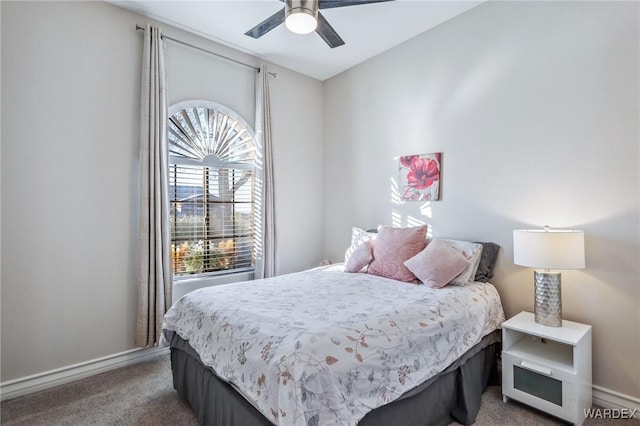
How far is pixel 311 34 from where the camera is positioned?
312cm

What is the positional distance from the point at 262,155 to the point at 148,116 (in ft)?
3.84

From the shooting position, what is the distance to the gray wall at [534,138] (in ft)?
6.61

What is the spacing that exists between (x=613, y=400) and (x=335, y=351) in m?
1.99

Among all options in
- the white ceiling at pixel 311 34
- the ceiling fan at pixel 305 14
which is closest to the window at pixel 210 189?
the white ceiling at pixel 311 34

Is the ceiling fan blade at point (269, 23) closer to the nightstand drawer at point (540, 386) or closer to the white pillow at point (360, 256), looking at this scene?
the white pillow at point (360, 256)

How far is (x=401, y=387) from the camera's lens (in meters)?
1.53

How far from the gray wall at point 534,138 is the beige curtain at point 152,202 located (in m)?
2.17

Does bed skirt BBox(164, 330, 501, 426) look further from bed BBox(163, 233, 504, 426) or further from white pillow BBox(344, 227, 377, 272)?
white pillow BBox(344, 227, 377, 272)

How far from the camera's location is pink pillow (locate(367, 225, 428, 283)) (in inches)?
101

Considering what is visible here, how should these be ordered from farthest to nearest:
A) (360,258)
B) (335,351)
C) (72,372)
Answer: (360,258) → (72,372) → (335,351)

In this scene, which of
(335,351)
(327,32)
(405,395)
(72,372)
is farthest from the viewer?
(72,372)

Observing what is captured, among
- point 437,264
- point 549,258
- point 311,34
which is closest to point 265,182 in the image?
point 311,34

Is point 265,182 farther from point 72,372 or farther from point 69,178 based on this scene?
point 72,372

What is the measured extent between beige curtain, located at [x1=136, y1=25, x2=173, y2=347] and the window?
23cm
